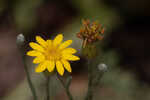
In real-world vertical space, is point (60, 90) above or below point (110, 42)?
below

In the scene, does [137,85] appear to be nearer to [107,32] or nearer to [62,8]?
[107,32]

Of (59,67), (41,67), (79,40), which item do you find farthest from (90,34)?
(79,40)

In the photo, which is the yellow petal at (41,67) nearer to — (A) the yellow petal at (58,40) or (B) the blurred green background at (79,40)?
(A) the yellow petal at (58,40)

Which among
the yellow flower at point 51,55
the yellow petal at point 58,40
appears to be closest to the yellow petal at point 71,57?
the yellow flower at point 51,55

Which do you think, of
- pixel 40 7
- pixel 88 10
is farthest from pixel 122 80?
pixel 40 7

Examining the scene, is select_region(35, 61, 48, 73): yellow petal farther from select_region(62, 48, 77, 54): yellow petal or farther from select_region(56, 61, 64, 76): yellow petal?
select_region(62, 48, 77, 54): yellow petal

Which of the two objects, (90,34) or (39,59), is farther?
(90,34)

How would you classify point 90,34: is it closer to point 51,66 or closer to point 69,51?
point 69,51
